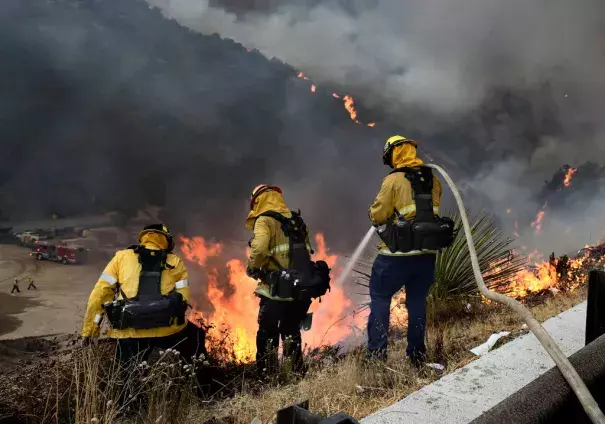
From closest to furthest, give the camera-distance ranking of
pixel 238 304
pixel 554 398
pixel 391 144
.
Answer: pixel 554 398 < pixel 391 144 < pixel 238 304

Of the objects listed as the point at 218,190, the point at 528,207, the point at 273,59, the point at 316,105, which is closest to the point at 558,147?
the point at 528,207

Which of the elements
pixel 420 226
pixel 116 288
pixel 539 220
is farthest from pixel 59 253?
pixel 539 220

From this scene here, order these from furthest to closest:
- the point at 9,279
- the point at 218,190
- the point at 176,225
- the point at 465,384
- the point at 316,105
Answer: the point at 316,105, the point at 218,190, the point at 176,225, the point at 9,279, the point at 465,384

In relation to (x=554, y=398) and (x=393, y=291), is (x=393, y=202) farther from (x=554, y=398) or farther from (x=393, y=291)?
(x=554, y=398)

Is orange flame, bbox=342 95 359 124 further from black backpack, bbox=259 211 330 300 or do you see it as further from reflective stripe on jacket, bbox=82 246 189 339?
reflective stripe on jacket, bbox=82 246 189 339

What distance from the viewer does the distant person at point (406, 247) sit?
3.14 m

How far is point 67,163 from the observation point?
8.41 meters

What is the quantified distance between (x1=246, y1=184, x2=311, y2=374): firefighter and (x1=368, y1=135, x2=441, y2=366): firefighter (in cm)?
76

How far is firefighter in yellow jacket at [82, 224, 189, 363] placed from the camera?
295 cm

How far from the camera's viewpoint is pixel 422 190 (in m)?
3.24

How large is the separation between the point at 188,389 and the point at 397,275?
1.73 metres

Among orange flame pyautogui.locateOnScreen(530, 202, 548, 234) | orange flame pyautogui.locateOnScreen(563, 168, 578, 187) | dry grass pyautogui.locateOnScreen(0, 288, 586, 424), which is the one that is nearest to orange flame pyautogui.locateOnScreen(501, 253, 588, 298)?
dry grass pyautogui.locateOnScreen(0, 288, 586, 424)

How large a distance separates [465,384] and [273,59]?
1281 cm

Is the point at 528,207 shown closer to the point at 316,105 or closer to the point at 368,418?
the point at 316,105
